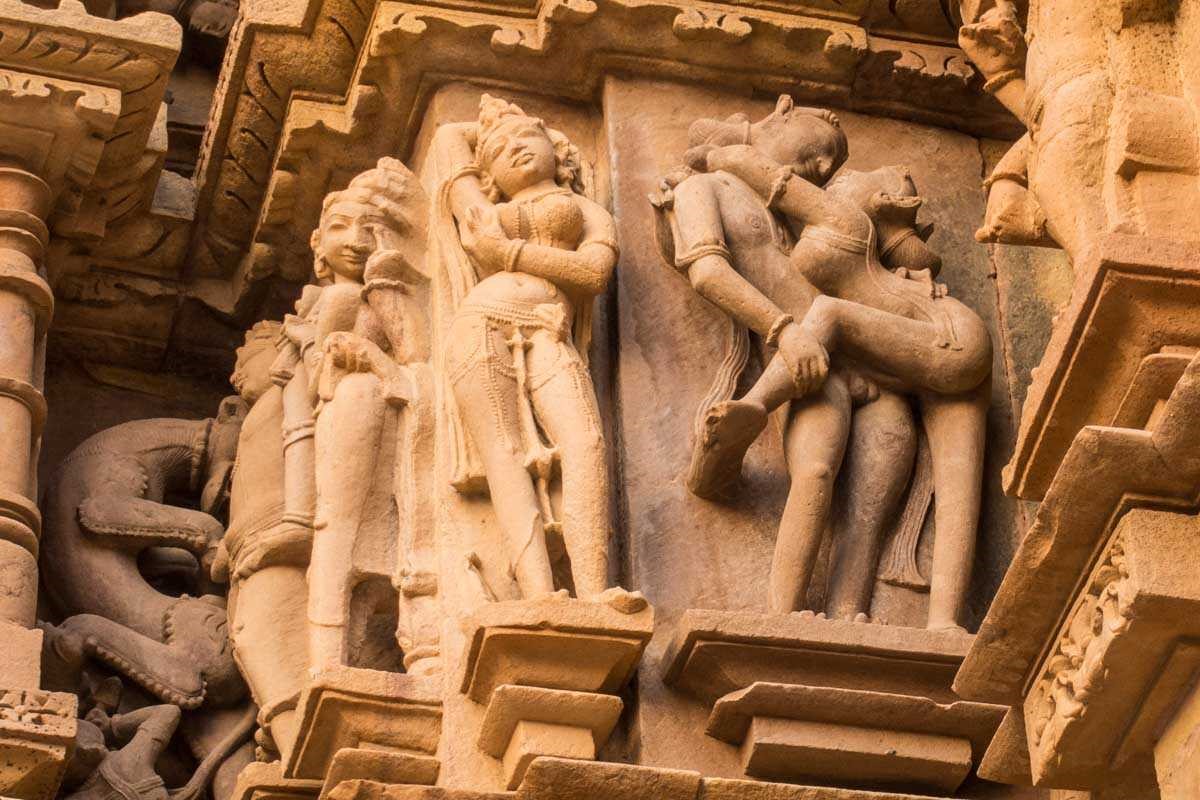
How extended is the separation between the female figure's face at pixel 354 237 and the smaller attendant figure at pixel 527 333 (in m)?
0.21

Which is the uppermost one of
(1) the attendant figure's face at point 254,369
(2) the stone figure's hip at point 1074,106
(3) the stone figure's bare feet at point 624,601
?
(2) the stone figure's hip at point 1074,106

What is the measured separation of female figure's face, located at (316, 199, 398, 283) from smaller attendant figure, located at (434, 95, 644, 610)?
206 millimetres

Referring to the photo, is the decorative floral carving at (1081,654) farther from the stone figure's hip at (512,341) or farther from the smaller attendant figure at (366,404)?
the stone figure's hip at (512,341)

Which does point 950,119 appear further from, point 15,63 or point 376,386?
point 15,63

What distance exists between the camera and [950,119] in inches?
295

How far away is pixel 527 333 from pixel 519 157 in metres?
0.52

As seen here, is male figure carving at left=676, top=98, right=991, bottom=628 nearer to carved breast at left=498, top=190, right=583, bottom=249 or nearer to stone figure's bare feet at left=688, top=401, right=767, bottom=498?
stone figure's bare feet at left=688, top=401, right=767, bottom=498

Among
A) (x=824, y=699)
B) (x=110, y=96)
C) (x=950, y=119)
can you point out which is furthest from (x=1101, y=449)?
(x=110, y=96)

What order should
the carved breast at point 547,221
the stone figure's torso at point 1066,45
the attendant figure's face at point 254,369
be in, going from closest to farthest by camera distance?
the stone figure's torso at point 1066,45
the carved breast at point 547,221
the attendant figure's face at point 254,369

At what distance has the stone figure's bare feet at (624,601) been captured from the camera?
576 cm

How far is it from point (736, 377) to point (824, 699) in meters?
1.07

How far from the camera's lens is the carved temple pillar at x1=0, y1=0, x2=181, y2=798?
7.04 meters

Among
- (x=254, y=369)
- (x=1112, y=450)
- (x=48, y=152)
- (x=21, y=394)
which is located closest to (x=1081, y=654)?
(x=1112, y=450)

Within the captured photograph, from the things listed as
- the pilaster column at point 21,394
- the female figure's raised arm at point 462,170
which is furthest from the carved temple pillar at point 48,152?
the female figure's raised arm at point 462,170
